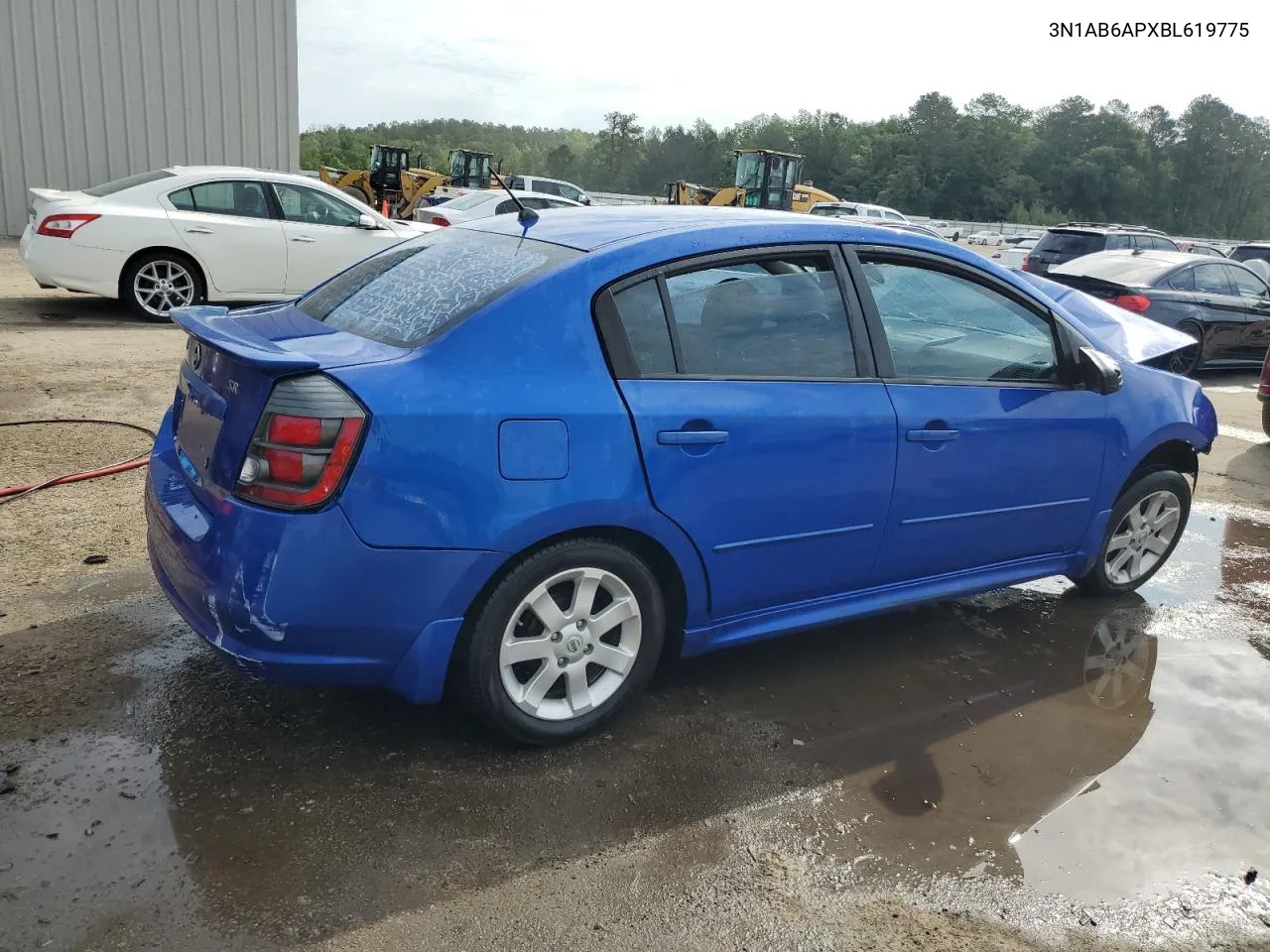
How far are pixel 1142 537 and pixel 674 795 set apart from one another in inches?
117

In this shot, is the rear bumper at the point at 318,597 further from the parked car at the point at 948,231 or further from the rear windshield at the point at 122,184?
the parked car at the point at 948,231

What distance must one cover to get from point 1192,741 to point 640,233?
2.64 m

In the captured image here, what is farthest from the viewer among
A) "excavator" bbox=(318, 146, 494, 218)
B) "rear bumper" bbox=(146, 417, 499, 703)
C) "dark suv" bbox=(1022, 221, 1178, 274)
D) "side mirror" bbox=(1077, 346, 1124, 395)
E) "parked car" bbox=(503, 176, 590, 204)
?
"excavator" bbox=(318, 146, 494, 218)

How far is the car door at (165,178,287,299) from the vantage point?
1015 centimetres

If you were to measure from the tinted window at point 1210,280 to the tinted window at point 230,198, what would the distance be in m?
10.4

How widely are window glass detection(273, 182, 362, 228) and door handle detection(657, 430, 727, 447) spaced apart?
9.01 m

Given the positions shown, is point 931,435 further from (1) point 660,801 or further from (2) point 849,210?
(2) point 849,210

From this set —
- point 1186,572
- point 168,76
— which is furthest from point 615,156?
point 1186,572

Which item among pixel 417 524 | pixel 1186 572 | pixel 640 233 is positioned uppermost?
pixel 640 233

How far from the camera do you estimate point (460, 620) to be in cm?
286

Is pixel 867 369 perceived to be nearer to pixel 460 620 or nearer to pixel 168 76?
pixel 460 620

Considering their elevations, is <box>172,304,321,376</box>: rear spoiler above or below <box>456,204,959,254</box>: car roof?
below

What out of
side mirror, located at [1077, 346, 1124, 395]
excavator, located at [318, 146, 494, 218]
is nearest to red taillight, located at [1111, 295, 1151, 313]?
side mirror, located at [1077, 346, 1124, 395]

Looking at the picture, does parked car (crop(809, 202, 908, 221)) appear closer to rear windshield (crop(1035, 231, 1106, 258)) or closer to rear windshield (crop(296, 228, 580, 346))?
rear windshield (crop(1035, 231, 1106, 258))
